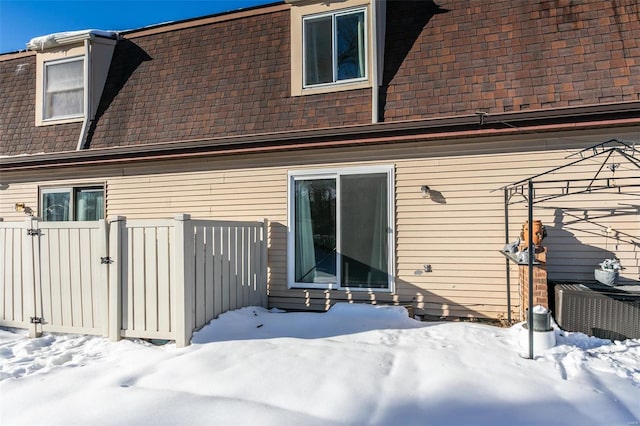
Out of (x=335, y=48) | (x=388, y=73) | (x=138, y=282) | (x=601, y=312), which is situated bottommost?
(x=601, y=312)

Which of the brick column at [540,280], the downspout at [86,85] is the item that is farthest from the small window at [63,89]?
the brick column at [540,280]

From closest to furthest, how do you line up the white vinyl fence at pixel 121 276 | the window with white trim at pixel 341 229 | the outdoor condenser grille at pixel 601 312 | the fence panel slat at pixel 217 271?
the outdoor condenser grille at pixel 601 312
the white vinyl fence at pixel 121 276
the fence panel slat at pixel 217 271
the window with white trim at pixel 341 229

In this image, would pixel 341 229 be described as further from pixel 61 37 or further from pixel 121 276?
pixel 61 37

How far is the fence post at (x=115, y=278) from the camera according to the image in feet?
15.3

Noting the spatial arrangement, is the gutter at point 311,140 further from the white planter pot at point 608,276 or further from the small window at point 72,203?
the white planter pot at point 608,276

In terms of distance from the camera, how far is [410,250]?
18.7 ft

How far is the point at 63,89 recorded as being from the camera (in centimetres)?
789

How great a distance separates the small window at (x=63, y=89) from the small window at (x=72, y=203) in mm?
1424

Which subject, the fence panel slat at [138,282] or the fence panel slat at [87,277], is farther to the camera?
the fence panel slat at [87,277]

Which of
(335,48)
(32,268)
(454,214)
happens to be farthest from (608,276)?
(32,268)

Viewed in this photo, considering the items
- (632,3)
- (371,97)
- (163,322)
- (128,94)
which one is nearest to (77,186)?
(128,94)

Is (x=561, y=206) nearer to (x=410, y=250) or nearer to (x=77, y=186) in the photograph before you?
(x=410, y=250)

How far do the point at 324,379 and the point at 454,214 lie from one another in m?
3.07

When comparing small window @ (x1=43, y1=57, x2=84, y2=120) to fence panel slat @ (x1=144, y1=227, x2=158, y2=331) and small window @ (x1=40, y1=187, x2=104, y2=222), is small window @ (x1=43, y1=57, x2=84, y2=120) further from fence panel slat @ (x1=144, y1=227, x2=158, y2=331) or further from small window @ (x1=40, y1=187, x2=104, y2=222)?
fence panel slat @ (x1=144, y1=227, x2=158, y2=331)
